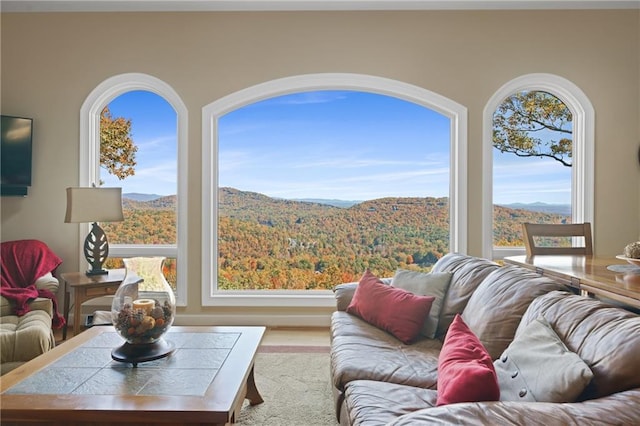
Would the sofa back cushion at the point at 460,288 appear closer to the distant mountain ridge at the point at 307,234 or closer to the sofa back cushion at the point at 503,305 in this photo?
the sofa back cushion at the point at 503,305

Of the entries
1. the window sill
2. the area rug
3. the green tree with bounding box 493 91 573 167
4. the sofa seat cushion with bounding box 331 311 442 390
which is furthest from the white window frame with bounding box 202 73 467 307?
the sofa seat cushion with bounding box 331 311 442 390

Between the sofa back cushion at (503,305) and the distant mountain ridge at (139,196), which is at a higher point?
the distant mountain ridge at (139,196)

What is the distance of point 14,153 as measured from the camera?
4340mm

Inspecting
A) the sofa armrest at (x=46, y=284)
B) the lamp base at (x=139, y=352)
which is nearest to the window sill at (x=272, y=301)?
the sofa armrest at (x=46, y=284)

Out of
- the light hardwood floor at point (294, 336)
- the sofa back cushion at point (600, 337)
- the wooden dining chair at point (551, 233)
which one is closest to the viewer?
the sofa back cushion at point (600, 337)

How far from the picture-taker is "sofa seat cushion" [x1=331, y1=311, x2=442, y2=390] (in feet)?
6.78

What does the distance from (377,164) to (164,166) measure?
2.17 m

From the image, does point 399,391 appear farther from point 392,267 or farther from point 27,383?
point 392,267

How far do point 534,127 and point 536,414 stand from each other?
412 centimetres

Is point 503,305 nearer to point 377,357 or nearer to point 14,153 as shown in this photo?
point 377,357

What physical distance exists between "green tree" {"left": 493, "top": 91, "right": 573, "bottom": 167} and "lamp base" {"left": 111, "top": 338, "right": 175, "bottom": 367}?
373 centimetres

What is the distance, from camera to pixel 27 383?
6.21 feet

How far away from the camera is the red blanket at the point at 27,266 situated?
3680 mm

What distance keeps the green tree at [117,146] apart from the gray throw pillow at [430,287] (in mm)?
3125
